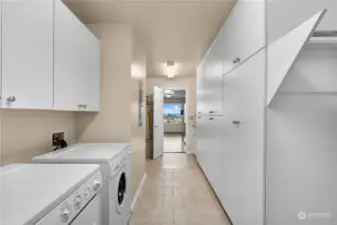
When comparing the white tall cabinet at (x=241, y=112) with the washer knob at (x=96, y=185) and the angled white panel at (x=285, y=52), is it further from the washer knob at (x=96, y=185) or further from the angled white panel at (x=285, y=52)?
the washer knob at (x=96, y=185)

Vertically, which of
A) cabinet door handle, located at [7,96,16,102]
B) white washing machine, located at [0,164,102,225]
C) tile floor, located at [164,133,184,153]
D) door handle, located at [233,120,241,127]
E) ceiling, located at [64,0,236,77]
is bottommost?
tile floor, located at [164,133,184,153]

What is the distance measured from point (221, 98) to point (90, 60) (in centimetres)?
168

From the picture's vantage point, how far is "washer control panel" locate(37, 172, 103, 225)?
0.93 m

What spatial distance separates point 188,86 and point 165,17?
4509 mm

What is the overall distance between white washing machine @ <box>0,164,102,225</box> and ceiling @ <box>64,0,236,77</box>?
→ 5.91ft

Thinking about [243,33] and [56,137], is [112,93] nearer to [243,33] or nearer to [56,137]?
[56,137]

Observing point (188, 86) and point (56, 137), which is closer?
point (56, 137)

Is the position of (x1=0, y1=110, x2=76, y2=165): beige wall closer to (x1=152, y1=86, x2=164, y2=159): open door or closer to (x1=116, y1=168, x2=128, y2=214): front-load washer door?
(x1=116, y1=168, x2=128, y2=214): front-load washer door

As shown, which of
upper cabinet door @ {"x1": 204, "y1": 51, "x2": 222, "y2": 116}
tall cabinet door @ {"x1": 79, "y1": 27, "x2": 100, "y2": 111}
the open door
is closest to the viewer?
tall cabinet door @ {"x1": 79, "y1": 27, "x2": 100, "y2": 111}

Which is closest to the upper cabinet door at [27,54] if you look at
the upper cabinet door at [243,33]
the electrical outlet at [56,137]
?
the electrical outlet at [56,137]

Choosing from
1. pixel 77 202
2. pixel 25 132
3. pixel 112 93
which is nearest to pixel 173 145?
pixel 112 93

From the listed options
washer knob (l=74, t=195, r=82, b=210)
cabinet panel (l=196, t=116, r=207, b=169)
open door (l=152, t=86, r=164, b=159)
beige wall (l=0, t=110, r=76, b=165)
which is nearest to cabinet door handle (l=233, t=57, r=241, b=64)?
washer knob (l=74, t=195, r=82, b=210)

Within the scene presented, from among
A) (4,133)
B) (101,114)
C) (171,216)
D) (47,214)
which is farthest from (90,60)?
(171,216)

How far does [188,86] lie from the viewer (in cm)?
719
